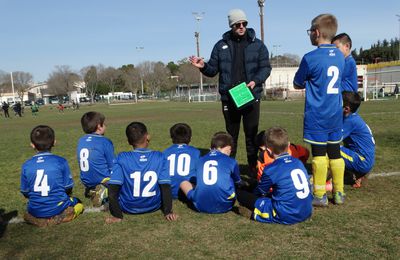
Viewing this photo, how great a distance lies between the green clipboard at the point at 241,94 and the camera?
225 inches

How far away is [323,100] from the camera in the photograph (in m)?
4.41

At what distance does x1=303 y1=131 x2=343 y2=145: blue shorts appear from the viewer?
443 centimetres

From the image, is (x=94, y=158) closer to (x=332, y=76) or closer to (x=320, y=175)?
(x=320, y=175)

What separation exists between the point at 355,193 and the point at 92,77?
93.4 meters

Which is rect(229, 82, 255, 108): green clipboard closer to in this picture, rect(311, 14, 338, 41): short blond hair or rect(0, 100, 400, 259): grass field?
rect(311, 14, 338, 41): short blond hair

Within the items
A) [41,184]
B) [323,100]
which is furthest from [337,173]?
[41,184]

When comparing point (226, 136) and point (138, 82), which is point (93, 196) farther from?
point (138, 82)

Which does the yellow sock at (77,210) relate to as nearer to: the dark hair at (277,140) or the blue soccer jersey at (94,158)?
the blue soccer jersey at (94,158)

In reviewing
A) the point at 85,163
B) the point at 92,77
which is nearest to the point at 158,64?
the point at 92,77

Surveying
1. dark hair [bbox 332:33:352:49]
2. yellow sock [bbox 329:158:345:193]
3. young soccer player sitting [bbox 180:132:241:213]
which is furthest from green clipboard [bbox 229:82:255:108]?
yellow sock [bbox 329:158:345:193]

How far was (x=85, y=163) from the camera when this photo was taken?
16.9ft

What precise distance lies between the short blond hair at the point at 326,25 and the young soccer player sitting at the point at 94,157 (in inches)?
125

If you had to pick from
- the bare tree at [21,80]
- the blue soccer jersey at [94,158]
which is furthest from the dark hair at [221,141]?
the bare tree at [21,80]

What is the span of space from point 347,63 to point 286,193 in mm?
2452
